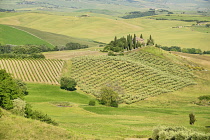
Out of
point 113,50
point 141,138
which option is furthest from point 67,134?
point 113,50

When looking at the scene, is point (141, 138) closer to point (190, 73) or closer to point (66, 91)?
point (66, 91)

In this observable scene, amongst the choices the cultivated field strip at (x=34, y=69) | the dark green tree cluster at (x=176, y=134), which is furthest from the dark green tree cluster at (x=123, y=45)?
the dark green tree cluster at (x=176, y=134)

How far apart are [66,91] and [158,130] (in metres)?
56.0

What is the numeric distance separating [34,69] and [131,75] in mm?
32038

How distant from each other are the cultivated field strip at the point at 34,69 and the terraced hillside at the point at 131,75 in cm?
672

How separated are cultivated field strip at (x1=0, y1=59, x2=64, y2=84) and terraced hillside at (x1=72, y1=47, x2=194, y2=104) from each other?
6724mm

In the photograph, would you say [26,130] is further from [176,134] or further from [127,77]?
[127,77]

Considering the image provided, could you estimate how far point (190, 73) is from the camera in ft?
411

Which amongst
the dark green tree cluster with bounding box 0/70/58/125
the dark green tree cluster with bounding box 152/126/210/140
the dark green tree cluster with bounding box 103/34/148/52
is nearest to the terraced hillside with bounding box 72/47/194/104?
the dark green tree cluster with bounding box 103/34/148/52

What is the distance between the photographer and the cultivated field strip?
10531 centimetres

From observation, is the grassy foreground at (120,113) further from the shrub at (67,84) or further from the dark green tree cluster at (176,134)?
the dark green tree cluster at (176,134)

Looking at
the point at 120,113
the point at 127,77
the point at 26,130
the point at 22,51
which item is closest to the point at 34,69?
the point at 127,77

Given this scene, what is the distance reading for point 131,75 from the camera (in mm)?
111625

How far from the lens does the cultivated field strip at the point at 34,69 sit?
105 m
